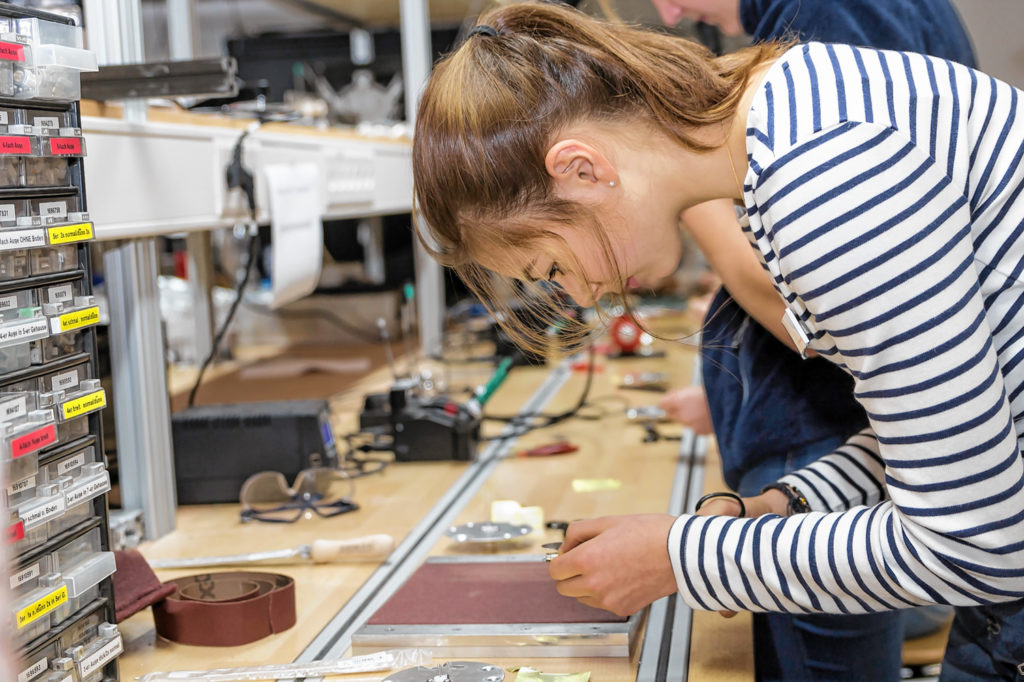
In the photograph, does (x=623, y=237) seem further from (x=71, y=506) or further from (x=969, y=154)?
(x=71, y=506)

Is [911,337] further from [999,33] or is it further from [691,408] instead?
[999,33]

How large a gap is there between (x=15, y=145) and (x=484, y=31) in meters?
0.37

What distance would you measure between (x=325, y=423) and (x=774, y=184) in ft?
3.06

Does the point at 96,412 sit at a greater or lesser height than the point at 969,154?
lesser

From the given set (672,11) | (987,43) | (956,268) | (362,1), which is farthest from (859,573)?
(987,43)

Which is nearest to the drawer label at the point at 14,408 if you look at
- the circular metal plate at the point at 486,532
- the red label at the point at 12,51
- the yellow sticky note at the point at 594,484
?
the red label at the point at 12,51

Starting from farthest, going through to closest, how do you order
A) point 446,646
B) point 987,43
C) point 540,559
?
point 987,43 < point 540,559 < point 446,646

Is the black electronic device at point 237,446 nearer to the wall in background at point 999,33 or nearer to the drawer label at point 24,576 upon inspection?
the drawer label at point 24,576

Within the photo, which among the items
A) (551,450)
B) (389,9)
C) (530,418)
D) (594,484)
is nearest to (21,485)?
(594,484)

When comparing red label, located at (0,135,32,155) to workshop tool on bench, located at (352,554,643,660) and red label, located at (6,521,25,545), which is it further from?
workshop tool on bench, located at (352,554,643,660)

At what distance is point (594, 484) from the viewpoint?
1432mm

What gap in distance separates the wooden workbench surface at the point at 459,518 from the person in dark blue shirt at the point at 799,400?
120 millimetres

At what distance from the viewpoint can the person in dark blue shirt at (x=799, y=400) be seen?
104 centimetres

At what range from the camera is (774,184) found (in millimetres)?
693
